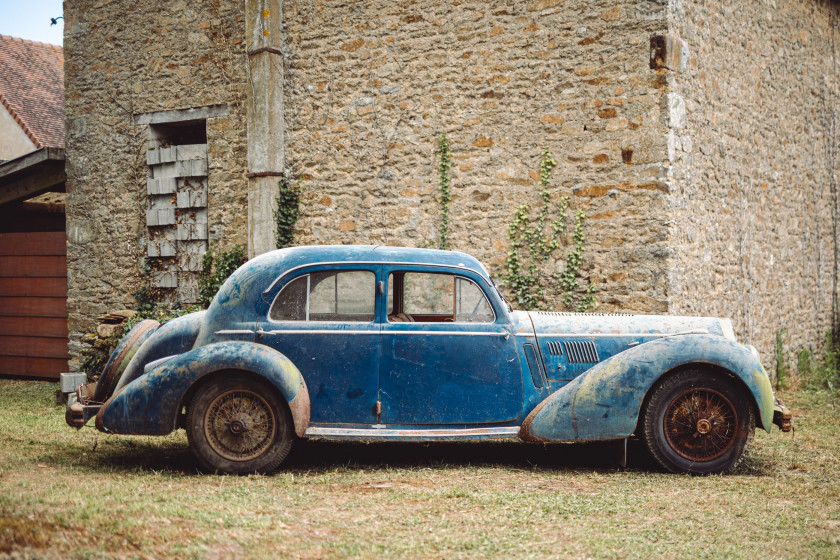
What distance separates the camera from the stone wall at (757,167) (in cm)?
852

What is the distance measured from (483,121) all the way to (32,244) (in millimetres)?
7607

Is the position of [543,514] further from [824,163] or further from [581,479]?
[824,163]

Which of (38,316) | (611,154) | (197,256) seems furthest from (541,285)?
(38,316)

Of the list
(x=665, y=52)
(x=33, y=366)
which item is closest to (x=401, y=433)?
(x=665, y=52)

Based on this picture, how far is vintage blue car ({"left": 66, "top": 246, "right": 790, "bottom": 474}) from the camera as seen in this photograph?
5.19 meters

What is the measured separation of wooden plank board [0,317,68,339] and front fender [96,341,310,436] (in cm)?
745

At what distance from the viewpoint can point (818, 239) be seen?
12.1m

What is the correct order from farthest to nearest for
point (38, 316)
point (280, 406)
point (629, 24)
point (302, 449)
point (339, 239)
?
point (38, 316) < point (339, 239) < point (629, 24) < point (302, 449) < point (280, 406)

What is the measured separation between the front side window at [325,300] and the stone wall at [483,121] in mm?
3603

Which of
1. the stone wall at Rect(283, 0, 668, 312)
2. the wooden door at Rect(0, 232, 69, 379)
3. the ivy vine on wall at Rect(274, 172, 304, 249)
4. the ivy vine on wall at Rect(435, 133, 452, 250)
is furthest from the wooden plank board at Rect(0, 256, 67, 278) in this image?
the ivy vine on wall at Rect(435, 133, 452, 250)

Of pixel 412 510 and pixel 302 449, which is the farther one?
pixel 302 449

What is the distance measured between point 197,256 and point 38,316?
130 inches

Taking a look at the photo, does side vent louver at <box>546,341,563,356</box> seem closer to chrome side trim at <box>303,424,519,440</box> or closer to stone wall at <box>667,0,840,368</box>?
chrome side trim at <box>303,424,519,440</box>

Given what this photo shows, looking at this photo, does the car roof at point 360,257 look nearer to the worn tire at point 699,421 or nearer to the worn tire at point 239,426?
the worn tire at point 239,426
